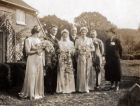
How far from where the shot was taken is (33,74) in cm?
513

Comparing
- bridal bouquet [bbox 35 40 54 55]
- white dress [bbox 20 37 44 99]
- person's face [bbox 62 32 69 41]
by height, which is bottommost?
white dress [bbox 20 37 44 99]

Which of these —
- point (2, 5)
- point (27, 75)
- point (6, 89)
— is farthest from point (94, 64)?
point (2, 5)

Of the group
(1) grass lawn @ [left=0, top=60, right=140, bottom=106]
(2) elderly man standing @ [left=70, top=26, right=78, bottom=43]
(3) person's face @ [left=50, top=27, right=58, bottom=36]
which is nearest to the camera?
(1) grass lawn @ [left=0, top=60, right=140, bottom=106]

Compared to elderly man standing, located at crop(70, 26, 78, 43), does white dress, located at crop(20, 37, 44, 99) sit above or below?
below

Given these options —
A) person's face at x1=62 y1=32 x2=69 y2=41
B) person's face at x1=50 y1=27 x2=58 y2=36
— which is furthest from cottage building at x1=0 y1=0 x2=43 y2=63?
person's face at x1=62 y1=32 x2=69 y2=41

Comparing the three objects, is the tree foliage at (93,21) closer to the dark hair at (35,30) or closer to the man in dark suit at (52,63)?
the man in dark suit at (52,63)

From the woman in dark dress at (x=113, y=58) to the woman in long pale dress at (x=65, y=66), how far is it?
3.33 ft

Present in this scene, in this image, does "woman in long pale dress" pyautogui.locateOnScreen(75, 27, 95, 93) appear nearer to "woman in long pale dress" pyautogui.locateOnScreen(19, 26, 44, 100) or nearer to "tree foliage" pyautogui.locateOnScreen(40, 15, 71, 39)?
"tree foliage" pyautogui.locateOnScreen(40, 15, 71, 39)

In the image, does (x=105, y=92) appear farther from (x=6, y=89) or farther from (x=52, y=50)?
(x=6, y=89)

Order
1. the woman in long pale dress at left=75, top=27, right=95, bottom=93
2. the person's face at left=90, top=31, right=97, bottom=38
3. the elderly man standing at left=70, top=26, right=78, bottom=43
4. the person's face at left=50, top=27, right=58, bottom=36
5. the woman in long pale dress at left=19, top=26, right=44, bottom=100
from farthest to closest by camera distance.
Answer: the person's face at left=90, top=31, right=97, bottom=38 → the elderly man standing at left=70, top=26, right=78, bottom=43 → the woman in long pale dress at left=75, top=27, right=95, bottom=93 → the person's face at left=50, top=27, right=58, bottom=36 → the woman in long pale dress at left=19, top=26, right=44, bottom=100

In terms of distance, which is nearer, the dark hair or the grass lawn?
the grass lawn

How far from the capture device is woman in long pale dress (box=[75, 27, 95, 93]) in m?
5.79

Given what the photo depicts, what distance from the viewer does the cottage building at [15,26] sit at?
5637 millimetres

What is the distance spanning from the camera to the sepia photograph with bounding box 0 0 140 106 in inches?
204
